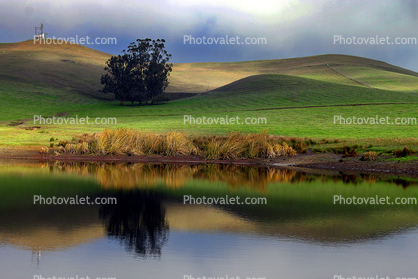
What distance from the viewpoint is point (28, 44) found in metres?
163

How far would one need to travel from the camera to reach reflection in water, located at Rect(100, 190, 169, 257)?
1053 cm

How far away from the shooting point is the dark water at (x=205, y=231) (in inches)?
355

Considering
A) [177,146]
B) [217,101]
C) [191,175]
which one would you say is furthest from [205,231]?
[217,101]

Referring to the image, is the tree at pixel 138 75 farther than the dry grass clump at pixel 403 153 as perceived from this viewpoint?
Yes

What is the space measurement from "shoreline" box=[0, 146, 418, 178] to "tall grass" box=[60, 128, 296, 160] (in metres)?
0.55

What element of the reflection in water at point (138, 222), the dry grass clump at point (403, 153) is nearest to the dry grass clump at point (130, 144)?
the dry grass clump at point (403, 153)

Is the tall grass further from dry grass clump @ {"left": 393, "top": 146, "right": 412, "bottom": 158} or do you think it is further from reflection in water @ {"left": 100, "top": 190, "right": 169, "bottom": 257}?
reflection in water @ {"left": 100, "top": 190, "right": 169, "bottom": 257}

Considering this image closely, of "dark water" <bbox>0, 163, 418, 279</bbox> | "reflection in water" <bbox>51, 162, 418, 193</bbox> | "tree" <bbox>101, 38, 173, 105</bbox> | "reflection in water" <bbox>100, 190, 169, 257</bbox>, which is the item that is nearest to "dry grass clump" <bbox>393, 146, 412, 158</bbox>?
"reflection in water" <bbox>51, 162, 418, 193</bbox>

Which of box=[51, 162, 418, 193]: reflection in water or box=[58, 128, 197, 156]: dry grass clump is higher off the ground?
box=[58, 128, 197, 156]: dry grass clump

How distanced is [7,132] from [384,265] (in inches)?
1484

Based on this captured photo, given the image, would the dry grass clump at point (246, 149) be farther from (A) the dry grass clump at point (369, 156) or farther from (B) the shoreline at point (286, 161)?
(A) the dry grass clump at point (369, 156)

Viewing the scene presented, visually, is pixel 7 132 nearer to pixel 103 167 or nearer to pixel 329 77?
pixel 103 167

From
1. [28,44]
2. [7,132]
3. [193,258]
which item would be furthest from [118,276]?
[28,44]

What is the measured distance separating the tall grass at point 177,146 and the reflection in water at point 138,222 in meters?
13.3
